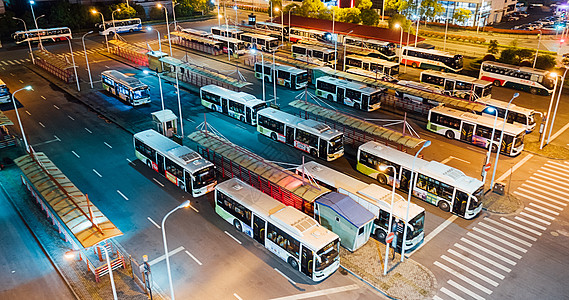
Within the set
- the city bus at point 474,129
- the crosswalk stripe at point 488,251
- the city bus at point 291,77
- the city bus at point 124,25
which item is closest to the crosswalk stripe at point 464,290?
the crosswalk stripe at point 488,251

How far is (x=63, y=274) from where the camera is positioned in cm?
2841

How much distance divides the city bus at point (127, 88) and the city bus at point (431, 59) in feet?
153

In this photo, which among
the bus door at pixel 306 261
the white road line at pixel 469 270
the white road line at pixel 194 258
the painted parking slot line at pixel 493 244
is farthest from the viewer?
the painted parking slot line at pixel 493 244

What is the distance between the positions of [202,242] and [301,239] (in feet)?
28.2

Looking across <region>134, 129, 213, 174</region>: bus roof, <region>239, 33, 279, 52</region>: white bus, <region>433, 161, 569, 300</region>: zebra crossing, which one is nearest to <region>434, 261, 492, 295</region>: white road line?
<region>433, 161, 569, 300</region>: zebra crossing

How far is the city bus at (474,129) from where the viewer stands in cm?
4403

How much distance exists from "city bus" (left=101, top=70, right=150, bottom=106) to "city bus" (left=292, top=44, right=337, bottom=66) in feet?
96.9

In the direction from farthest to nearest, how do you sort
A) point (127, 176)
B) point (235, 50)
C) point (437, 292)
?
point (235, 50) → point (127, 176) → point (437, 292)

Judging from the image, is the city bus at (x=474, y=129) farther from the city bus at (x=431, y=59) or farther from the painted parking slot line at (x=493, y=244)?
the city bus at (x=431, y=59)

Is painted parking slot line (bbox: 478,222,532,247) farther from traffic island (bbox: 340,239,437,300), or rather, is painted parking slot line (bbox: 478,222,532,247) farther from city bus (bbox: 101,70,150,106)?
city bus (bbox: 101,70,150,106)

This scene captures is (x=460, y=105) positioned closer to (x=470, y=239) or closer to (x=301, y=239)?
(x=470, y=239)

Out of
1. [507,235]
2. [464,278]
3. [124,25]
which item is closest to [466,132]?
[507,235]

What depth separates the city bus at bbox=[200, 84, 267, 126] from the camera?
51031mm

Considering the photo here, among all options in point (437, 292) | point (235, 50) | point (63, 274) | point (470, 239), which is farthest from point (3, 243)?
point (235, 50)
